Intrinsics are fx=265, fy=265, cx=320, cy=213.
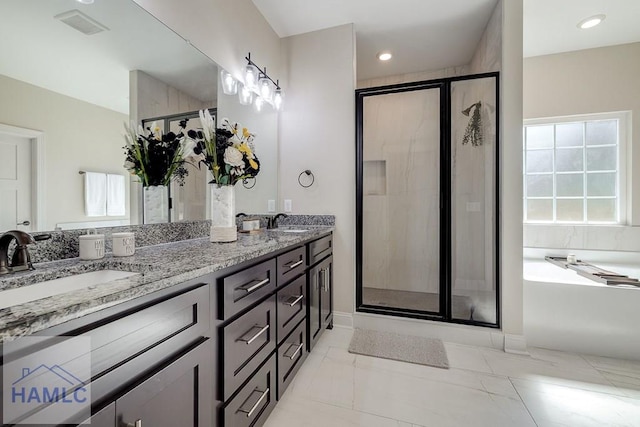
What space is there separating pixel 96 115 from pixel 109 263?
2.07 feet

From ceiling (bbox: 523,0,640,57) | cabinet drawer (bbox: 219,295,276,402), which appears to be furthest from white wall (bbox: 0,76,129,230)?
ceiling (bbox: 523,0,640,57)

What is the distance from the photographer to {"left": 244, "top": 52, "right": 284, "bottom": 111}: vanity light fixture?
6.91ft

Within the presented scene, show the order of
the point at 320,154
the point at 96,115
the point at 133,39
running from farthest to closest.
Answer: the point at 320,154 < the point at 133,39 < the point at 96,115

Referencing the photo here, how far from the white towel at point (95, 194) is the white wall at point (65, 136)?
2 centimetres

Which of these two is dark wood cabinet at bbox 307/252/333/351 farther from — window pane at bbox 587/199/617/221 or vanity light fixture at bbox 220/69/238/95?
window pane at bbox 587/199/617/221

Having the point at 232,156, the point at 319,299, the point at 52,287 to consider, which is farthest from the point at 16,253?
the point at 319,299

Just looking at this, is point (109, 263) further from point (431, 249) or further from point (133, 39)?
point (431, 249)

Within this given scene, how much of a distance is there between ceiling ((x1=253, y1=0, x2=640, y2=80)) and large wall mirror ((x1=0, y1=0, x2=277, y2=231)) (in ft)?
4.45

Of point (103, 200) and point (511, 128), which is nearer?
point (103, 200)

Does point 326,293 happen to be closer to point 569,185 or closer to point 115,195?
point 115,195

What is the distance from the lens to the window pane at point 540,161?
3.14 meters

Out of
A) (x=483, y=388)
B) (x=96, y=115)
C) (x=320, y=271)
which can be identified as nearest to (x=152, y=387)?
(x=96, y=115)

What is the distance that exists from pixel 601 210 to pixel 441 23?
2702 mm

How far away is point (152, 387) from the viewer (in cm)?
70
